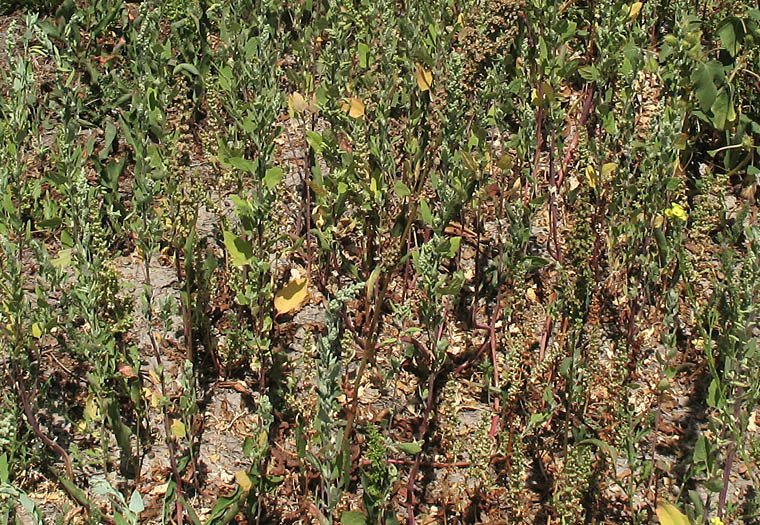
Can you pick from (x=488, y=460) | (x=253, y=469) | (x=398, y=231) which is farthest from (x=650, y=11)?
(x=253, y=469)

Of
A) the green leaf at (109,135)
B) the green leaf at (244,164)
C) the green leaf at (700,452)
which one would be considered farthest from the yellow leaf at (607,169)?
the green leaf at (109,135)

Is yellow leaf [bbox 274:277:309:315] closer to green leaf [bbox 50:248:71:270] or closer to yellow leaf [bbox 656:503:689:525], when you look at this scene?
green leaf [bbox 50:248:71:270]

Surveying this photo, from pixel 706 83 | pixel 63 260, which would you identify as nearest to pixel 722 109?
pixel 706 83

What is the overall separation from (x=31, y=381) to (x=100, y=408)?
0.42 meters

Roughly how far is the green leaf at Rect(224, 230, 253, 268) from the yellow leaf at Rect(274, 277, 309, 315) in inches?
8.9

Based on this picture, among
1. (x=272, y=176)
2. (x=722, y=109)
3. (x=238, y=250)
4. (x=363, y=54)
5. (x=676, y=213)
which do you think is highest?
(x=363, y=54)

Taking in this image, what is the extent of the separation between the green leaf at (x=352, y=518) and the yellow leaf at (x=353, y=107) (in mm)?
1730

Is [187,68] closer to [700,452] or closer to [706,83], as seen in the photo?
[706,83]

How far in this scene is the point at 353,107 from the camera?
380 cm

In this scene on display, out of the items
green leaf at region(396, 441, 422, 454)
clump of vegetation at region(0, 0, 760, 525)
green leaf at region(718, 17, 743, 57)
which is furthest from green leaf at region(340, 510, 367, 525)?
green leaf at region(718, 17, 743, 57)

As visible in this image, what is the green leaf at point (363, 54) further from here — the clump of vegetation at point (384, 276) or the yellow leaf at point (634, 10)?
the yellow leaf at point (634, 10)

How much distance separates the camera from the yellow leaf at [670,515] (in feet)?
8.79

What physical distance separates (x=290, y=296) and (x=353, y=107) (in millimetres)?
935

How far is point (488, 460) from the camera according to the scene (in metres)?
2.84
